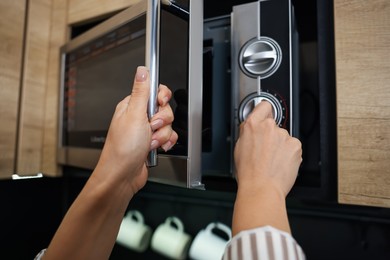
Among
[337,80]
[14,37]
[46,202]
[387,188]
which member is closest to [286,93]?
[337,80]

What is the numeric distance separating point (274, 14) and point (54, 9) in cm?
65

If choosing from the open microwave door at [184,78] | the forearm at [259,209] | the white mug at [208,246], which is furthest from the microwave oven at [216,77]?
the white mug at [208,246]

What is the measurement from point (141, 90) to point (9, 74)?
1.67 feet

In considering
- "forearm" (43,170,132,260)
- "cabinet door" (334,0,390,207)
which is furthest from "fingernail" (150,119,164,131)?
"cabinet door" (334,0,390,207)

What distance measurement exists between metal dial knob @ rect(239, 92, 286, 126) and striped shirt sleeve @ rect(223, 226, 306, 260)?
0.22m

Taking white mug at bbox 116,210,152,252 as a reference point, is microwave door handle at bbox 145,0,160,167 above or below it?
above

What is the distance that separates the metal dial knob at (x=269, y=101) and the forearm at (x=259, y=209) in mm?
170

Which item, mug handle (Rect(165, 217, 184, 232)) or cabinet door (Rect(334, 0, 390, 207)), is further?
mug handle (Rect(165, 217, 184, 232))

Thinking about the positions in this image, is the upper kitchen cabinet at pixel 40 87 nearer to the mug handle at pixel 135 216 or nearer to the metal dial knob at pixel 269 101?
the mug handle at pixel 135 216

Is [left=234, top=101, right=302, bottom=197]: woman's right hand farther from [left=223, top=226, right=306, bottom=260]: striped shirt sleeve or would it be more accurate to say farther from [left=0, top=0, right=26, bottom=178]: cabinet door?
[left=0, top=0, right=26, bottom=178]: cabinet door

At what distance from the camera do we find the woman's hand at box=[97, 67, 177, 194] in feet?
1.41

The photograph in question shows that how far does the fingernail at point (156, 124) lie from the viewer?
16.8 inches

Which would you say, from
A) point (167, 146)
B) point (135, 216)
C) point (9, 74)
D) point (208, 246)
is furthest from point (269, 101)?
point (135, 216)

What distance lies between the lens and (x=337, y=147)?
49cm
